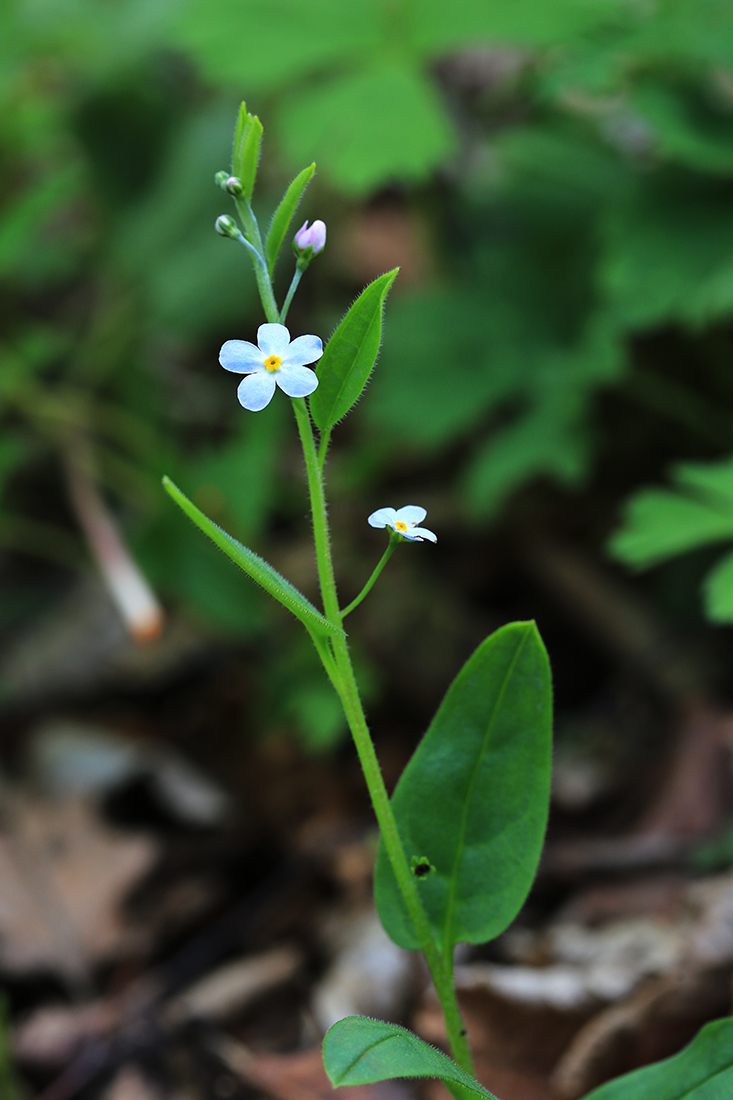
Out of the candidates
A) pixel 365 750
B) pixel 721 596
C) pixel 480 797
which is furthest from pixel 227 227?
pixel 721 596

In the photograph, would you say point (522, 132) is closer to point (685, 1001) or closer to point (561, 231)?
point (561, 231)

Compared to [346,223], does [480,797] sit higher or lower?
lower

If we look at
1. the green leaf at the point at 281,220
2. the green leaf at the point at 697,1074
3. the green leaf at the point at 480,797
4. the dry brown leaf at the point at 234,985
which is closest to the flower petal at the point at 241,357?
the green leaf at the point at 281,220

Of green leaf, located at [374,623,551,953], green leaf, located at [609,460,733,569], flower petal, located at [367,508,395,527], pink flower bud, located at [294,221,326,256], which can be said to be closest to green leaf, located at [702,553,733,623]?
green leaf, located at [609,460,733,569]

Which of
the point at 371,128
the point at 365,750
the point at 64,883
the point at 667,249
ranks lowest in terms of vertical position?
the point at 64,883

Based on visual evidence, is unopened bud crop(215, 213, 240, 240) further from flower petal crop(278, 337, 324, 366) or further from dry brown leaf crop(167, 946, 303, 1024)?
dry brown leaf crop(167, 946, 303, 1024)

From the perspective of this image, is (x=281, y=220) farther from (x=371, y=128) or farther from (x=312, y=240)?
(x=371, y=128)
